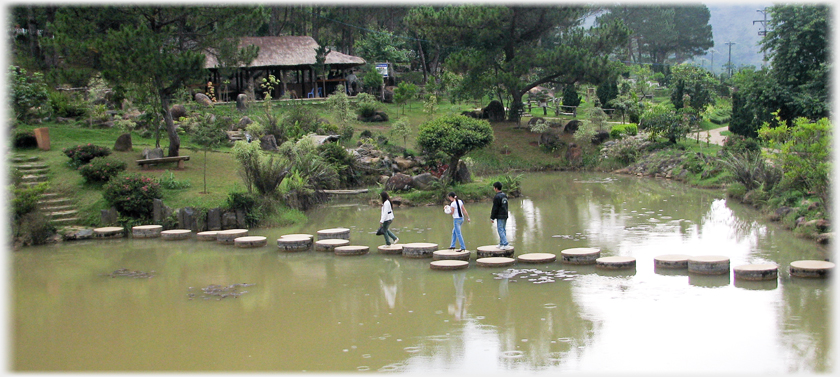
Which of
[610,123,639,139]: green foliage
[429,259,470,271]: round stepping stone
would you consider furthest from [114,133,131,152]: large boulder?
[610,123,639,139]: green foliage

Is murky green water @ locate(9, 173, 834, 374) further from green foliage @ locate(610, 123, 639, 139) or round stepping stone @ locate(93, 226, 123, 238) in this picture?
green foliage @ locate(610, 123, 639, 139)

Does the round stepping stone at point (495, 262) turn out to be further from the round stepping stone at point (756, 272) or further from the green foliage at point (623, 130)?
the green foliage at point (623, 130)

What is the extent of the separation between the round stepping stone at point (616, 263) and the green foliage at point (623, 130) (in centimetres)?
1793

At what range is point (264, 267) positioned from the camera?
508 inches

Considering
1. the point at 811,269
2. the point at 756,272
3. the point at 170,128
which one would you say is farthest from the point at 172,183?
the point at 811,269

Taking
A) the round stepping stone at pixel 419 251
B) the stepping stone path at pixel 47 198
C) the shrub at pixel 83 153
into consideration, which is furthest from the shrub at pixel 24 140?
the round stepping stone at pixel 419 251

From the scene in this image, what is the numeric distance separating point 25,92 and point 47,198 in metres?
4.55

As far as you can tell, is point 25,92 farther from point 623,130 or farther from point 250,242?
point 623,130

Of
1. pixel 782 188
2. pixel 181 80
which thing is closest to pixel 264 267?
pixel 181 80

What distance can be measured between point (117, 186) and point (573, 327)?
12.1m

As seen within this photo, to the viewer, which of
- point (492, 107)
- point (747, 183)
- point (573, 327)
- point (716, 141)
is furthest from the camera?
point (492, 107)

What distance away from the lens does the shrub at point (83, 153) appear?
18.5 m

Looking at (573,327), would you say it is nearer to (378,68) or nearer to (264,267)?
(264,267)

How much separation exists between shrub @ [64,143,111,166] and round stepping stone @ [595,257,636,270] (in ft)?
44.3
